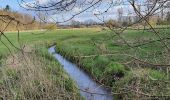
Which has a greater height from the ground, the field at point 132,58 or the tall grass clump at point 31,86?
the field at point 132,58

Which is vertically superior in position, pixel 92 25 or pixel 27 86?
pixel 92 25

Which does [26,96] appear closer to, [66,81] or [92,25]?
[66,81]

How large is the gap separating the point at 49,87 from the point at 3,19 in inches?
272

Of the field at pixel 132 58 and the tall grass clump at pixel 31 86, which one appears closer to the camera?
the field at pixel 132 58

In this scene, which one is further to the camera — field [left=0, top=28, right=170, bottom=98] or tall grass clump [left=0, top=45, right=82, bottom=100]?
tall grass clump [left=0, top=45, right=82, bottom=100]

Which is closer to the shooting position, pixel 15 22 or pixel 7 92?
pixel 15 22

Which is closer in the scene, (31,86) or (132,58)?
(132,58)

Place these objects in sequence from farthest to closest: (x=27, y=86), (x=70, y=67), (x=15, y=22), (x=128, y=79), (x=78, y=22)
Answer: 1. (x=70, y=67)
2. (x=128, y=79)
3. (x=27, y=86)
4. (x=78, y=22)
5. (x=15, y=22)

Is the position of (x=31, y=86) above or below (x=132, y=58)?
below

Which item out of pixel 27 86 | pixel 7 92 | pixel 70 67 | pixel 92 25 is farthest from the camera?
pixel 70 67

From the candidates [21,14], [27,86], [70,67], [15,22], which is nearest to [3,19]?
[15,22]

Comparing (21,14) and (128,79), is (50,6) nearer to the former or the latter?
(21,14)

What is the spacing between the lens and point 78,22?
3.43 m

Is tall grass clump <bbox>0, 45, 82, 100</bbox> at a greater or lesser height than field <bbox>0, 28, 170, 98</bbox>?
lesser
